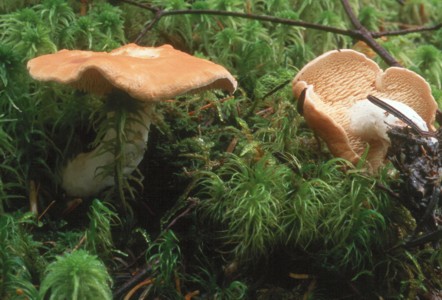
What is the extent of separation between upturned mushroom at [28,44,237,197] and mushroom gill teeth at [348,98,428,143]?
49 cm

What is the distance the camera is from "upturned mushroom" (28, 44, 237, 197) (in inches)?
57.9

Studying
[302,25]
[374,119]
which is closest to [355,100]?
[374,119]

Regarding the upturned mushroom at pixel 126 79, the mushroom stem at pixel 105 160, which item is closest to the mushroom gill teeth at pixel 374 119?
the upturned mushroom at pixel 126 79

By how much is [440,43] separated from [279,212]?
1.89 m

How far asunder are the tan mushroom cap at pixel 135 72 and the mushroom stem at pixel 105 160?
0.63 ft

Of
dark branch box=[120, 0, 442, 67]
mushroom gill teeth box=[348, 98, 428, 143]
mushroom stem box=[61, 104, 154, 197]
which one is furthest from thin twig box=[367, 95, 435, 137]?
mushroom stem box=[61, 104, 154, 197]

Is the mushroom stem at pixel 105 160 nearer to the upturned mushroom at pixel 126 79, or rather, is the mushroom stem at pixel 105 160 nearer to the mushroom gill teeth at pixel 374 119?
the upturned mushroom at pixel 126 79

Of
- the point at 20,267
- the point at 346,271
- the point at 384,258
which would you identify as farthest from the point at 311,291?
the point at 20,267

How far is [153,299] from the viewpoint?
1.55 m

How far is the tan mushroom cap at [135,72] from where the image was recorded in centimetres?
146

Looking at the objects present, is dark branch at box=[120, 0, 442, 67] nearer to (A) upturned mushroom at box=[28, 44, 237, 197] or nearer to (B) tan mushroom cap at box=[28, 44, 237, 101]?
(A) upturned mushroom at box=[28, 44, 237, 197]

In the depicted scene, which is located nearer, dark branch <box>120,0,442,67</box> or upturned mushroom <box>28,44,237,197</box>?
upturned mushroom <box>28,44,237,197</box>

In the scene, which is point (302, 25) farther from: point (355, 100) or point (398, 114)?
point (398, 114)

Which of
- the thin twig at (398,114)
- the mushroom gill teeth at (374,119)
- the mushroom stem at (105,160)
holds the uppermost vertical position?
the thin twig at (398,114)
